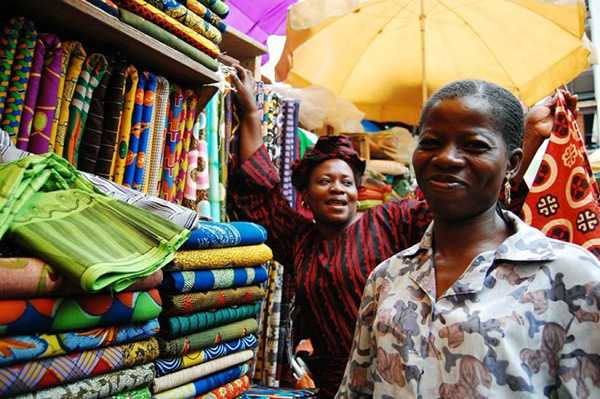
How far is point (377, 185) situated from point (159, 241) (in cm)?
331

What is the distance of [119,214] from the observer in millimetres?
1066

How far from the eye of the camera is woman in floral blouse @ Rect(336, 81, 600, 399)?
0.97 m

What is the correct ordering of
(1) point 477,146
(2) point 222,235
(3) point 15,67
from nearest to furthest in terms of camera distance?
(1) point 477,146 → (3) point 15,67 → (2) point 222,235

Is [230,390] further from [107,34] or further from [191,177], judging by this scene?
[107,34]

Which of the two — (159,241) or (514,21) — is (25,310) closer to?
(159,241)

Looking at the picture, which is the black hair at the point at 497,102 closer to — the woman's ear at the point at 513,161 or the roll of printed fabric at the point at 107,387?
the woman's ear at the point at 513,161

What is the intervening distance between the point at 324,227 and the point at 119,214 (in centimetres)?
142

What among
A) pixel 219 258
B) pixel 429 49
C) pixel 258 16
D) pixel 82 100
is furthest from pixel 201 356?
pixel 429 49

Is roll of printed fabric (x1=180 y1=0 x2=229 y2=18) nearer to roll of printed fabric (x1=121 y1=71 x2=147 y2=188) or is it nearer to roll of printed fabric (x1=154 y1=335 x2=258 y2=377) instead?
roll of printed fabric (x1=121 y1=71 x2=147 y2=188)

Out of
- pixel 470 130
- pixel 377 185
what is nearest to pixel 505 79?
pixel 377 185

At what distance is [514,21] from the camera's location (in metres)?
3.66

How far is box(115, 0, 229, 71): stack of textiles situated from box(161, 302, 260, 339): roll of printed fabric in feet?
2.90

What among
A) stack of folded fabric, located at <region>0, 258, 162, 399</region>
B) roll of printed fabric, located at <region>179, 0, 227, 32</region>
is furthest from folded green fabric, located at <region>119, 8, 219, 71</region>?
stack of folded fabric, located at <region>0, 258, 162, 399</region>

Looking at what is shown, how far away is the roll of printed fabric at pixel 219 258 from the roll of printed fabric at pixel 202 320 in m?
0.13
